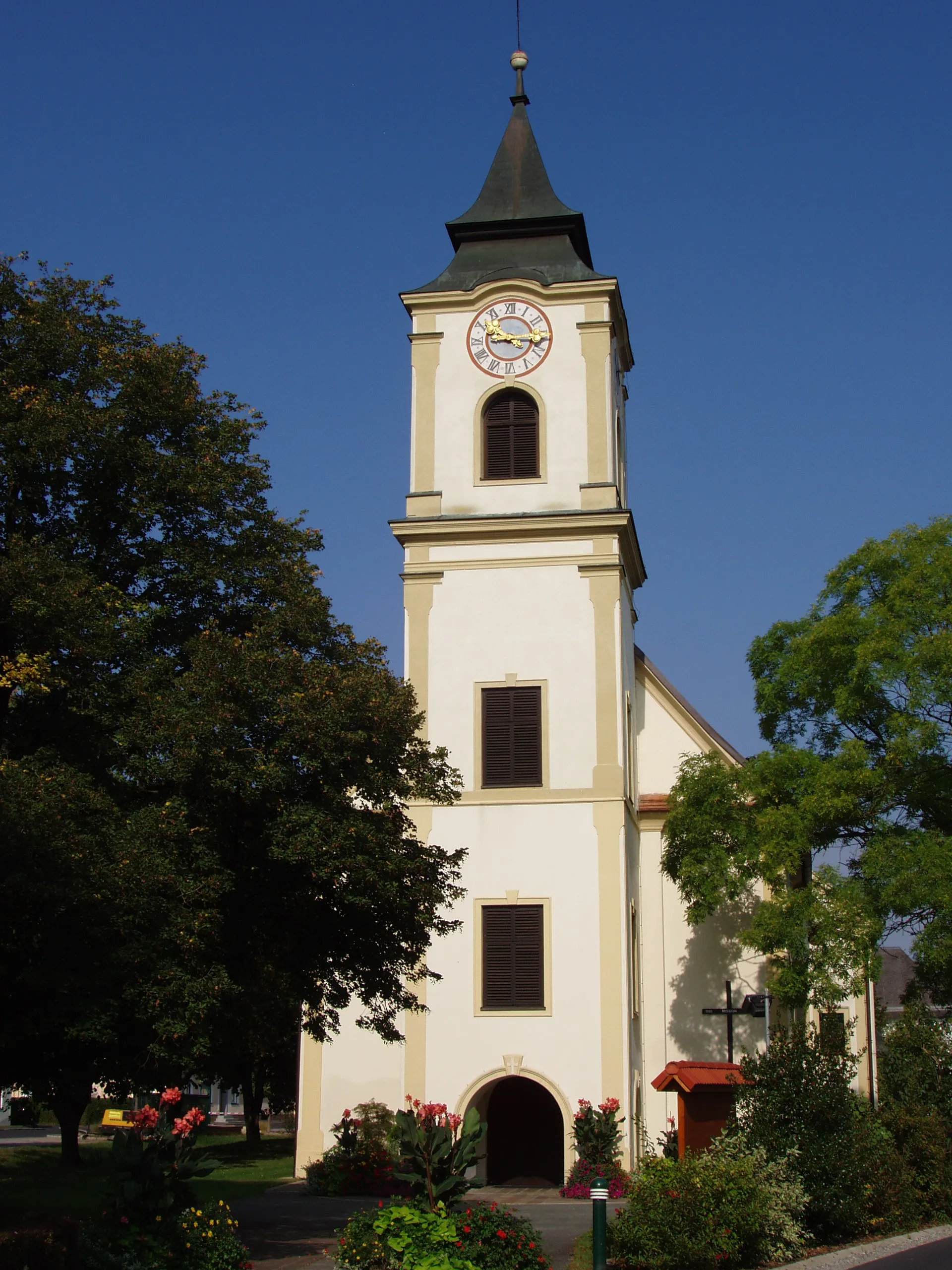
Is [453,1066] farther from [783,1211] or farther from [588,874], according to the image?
[783,1211]

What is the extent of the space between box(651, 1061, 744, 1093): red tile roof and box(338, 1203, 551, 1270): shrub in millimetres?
5371

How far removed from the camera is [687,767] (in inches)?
1111

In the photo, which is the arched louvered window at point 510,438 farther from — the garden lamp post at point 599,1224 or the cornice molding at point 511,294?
the garden lamp post at point 599,1224

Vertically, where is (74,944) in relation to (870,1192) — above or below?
above

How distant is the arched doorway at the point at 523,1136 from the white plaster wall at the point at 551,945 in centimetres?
157

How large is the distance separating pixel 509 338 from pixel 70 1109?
1687 cm

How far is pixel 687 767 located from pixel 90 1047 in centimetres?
1482

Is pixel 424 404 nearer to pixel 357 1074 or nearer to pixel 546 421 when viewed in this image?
pixel 546 421

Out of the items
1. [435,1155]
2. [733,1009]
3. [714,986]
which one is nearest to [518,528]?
[714,986]

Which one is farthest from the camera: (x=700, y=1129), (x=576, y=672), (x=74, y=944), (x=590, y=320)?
(x=590, y=320)

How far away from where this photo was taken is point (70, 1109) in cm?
2134

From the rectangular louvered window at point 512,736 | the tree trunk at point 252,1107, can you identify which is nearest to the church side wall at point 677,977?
the rectangular louvered window at point 512,736

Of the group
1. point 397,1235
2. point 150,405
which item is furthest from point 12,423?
point 397,1235

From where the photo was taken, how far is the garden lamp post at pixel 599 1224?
1307 cm
